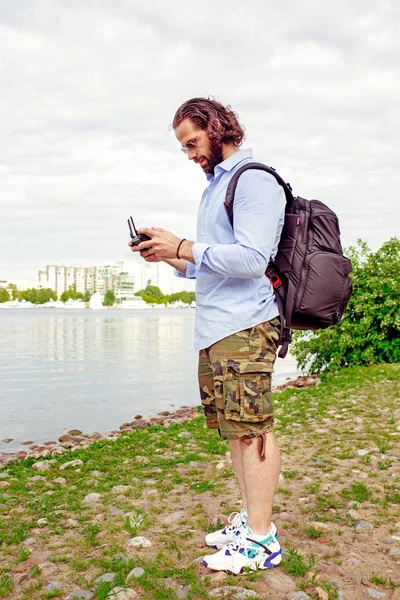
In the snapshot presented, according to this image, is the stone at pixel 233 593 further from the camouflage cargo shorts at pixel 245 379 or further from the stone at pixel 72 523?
the stone at pixel 72 523

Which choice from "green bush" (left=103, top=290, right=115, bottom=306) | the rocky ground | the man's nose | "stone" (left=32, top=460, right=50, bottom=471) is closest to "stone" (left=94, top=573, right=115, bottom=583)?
the rocky ground

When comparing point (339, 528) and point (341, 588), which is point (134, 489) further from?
point (341, 588)

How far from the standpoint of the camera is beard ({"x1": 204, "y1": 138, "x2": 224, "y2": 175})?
3592 mm

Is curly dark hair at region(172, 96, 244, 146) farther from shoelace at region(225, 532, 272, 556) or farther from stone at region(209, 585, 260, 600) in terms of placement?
stone at region(209, 585, 260, 600)

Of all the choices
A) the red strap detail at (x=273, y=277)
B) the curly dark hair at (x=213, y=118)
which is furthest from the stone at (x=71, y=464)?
the curly dark hair at (x=213, y=118)

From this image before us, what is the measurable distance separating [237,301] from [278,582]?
1685 millimetres

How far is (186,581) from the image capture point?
344cm

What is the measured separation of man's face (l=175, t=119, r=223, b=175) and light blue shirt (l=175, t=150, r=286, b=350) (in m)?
0.12

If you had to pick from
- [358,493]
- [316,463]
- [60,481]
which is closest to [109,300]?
[60,481]

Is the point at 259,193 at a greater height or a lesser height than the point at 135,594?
greater

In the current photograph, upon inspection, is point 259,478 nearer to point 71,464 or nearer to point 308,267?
point 308,267

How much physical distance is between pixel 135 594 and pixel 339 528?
1.65 meters

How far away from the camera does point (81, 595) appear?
333 centimetres

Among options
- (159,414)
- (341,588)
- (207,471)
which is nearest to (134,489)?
(207,471)
